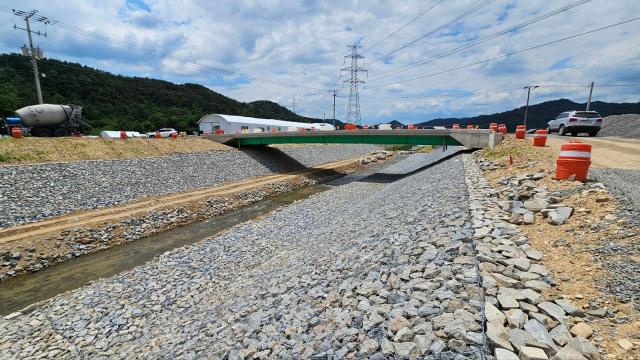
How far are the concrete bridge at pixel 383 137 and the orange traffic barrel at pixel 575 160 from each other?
17.2 meters

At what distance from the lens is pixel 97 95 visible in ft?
330

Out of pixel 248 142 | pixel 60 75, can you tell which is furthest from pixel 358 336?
pixel 60 75

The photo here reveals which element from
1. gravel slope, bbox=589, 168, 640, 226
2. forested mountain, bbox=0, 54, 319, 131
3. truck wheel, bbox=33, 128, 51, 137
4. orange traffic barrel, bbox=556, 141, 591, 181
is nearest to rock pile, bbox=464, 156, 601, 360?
gravel slope, bbox=589, 168, 640, 226

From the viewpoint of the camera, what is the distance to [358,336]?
5543mm

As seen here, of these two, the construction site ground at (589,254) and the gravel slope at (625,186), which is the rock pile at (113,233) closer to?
the construction site ground at (589,254)

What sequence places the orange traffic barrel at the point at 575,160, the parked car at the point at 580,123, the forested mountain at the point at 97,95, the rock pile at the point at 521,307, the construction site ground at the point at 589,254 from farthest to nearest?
1. the forested mountain at the point at 97,95
2. the parked car at the point at 580,123
3. the orange traffic barrel at the point at 575,160
4. the construction site ground at the point at 589,254
5. the rock pile at the point at 521,307

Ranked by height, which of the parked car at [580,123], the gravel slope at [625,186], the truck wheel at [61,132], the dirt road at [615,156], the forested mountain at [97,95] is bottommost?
the gravel slope at [625,186]

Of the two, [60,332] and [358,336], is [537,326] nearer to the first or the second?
[358,336]

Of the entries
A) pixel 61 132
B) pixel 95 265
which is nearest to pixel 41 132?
pixel 61 132

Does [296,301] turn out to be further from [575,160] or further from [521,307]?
[575,160]

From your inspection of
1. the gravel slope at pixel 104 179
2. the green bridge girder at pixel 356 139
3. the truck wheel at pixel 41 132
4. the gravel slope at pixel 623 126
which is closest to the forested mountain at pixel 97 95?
the truck wheel at pixel 41 132

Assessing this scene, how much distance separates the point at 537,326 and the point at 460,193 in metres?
8.99

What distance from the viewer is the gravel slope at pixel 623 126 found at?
33.8 metres

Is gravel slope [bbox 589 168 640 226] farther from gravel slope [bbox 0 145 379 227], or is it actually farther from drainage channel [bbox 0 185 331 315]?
gravel slope [bbox 0 145 379 227]
